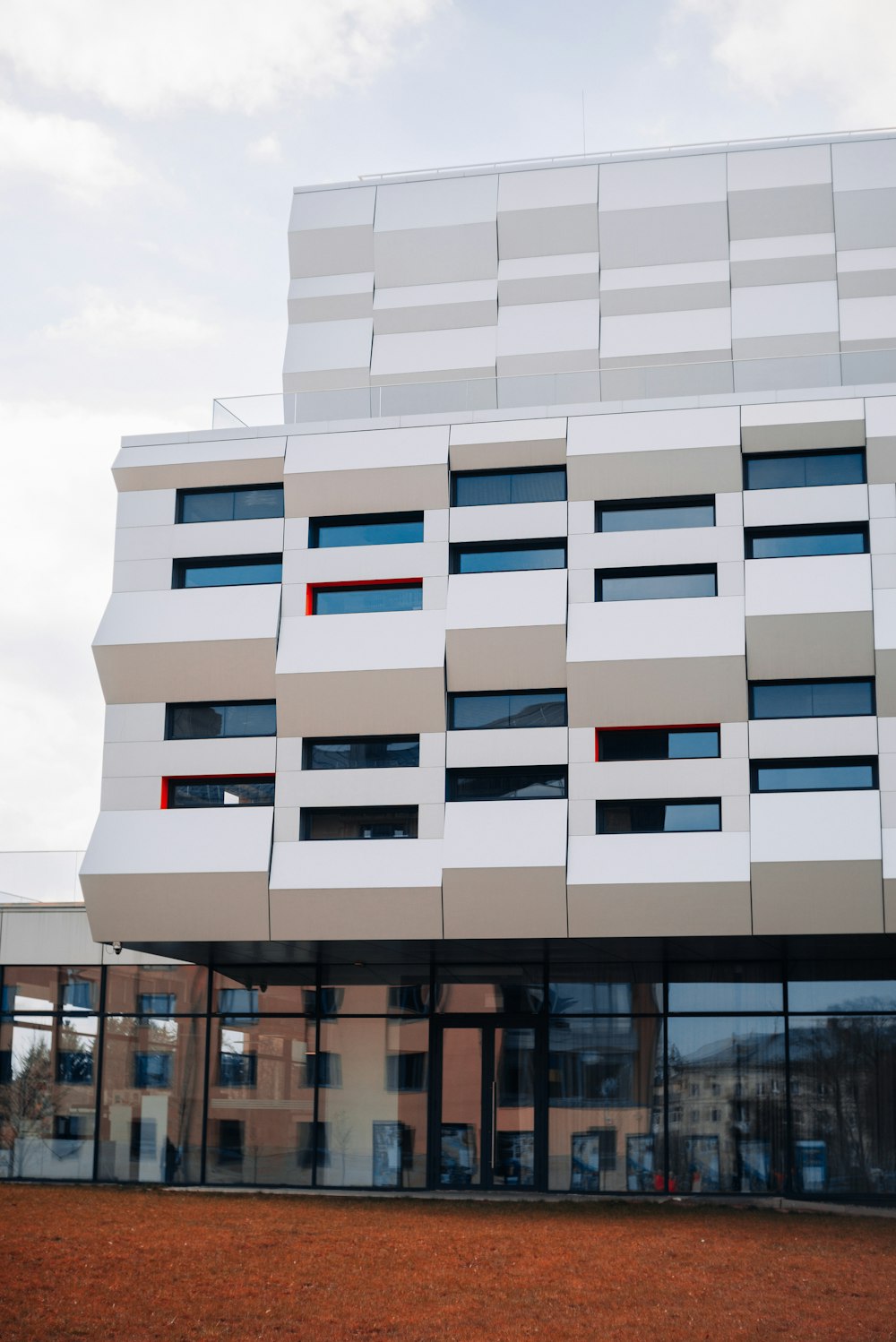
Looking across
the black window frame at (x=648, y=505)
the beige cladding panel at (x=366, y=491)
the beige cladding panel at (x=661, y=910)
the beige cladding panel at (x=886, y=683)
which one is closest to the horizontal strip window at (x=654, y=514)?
the black window frame at (x=648, y=505)

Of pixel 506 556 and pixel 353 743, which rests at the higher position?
pixel 506 556

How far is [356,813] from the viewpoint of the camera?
24203mm

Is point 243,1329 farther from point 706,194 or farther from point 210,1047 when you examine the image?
point 706,194

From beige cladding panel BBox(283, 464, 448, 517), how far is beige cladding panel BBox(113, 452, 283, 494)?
0.51 metres

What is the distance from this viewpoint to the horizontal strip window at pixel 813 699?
23484mm

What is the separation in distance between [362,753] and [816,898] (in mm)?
7898

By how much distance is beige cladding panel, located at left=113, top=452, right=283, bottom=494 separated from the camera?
25.8 metres

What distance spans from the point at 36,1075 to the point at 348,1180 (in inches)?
253

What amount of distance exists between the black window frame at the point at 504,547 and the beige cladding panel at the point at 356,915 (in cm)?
572

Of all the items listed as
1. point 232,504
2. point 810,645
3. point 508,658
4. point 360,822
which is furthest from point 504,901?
point 232,504

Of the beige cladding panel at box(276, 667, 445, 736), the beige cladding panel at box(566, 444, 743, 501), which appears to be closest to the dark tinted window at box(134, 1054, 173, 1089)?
the beige cladding panel at box(276, 667, 445, 736)

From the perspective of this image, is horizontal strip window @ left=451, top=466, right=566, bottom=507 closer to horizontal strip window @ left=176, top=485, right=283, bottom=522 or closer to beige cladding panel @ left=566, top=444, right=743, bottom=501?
beige cladding panel @ left=566, top=444, right=743, bottom=501

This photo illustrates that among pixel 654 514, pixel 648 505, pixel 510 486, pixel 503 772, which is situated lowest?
pixel 503 772

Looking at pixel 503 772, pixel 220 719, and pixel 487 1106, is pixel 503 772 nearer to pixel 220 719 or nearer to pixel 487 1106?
pixel 220 719
